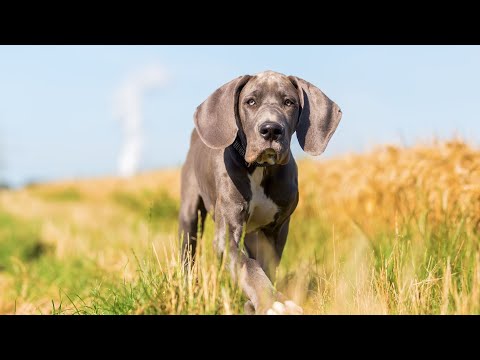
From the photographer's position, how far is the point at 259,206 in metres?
4.50

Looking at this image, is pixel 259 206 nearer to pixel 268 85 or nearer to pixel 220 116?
pixel 220 116

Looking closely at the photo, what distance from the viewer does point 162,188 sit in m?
12.0

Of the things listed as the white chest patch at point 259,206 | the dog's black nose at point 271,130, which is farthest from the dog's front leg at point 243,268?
the dog's black nose at point 271,130

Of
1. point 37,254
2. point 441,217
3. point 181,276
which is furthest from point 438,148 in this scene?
point 37,254

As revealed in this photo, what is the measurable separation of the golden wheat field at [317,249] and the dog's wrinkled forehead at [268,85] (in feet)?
3.47

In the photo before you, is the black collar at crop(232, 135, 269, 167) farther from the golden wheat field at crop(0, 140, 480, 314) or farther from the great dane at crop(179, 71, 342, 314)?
the golden wheat field at crop(0, 140, 480, 314)

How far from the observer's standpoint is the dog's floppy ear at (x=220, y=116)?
14.1ft

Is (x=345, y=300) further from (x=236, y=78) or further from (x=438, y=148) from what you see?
(x=438, y=148)

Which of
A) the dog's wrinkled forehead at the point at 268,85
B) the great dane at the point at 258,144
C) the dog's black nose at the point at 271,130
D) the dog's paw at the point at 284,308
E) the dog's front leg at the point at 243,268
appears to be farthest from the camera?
the dog's wrinkled forehead at the point at 268,85

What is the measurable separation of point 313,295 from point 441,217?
215 centimetres

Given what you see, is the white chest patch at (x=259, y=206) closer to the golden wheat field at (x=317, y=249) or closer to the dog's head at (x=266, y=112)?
the dog's head at (x=266, y=112)

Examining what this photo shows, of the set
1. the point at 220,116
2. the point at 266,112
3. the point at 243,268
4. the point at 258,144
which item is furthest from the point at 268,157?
the point at 243,268
